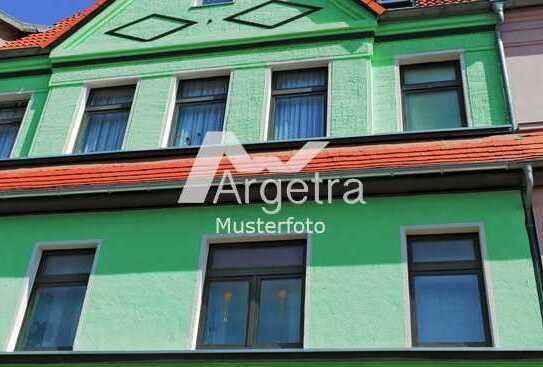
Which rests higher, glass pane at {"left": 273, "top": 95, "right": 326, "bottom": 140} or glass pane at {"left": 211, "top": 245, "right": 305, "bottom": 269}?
glass pane at {"left": 273, "top": 95, "right": 326, "bottom": 140}

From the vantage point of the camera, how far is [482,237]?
8398 mm

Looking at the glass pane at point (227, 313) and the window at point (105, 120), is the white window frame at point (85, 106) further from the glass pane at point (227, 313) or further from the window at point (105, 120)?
the glass pane at point (227, 313)

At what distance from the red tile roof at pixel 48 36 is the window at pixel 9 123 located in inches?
46.6

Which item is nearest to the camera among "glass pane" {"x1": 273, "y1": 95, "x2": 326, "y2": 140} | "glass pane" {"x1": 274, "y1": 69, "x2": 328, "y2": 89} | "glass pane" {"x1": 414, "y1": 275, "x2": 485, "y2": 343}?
"glass pane" {"x1": 414, "y1": 275, "x2": 485, "y2": 343}

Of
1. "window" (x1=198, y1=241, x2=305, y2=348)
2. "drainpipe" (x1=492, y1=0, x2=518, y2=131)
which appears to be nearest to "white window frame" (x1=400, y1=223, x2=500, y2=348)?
"window" (x1=198, y1=241, x2=305, y2=348)

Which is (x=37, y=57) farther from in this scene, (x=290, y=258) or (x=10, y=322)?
(x=290, y=258)

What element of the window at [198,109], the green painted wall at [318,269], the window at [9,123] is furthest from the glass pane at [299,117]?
the window at [9,123]

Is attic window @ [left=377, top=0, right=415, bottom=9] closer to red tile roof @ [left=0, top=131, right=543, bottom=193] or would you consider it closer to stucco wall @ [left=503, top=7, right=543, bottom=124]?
stucco wall @ [left=503, top=7, right=543, bottom=124]

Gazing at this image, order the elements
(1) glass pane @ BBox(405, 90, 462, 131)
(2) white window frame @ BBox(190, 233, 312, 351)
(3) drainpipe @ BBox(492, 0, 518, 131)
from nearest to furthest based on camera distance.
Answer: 1. (2) white window frame @ BBox(190, 233, 312, 351)
2. (3) drainpipe @ BBox(492, 0, 518, 131)
3. (1) glass pane @ BBox(405, 90, 462, 131)

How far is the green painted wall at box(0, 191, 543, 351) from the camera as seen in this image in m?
7.95

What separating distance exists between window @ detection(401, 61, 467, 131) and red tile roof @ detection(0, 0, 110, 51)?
6.07 meters

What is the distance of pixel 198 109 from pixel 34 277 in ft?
12.5

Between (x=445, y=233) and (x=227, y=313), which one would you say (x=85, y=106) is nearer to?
(x=227, y=313)

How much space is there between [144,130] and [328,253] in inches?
159
